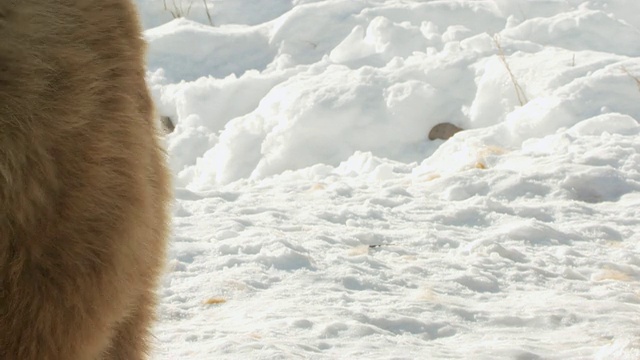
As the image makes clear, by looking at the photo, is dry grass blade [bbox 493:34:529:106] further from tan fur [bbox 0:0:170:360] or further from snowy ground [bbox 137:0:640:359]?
tan fur [bbox 0:0:170:360]

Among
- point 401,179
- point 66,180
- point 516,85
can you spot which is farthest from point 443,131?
point 66,180

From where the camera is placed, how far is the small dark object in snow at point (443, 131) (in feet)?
18.7

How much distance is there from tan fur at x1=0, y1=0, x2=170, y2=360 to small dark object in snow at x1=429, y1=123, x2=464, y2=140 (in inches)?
159

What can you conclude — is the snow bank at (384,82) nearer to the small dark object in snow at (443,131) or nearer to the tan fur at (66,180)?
the small dark object in snow at (443,131)

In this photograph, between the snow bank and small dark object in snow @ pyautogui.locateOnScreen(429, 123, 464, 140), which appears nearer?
the snow bank

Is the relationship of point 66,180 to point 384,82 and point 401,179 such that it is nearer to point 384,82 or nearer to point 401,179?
point 401,179

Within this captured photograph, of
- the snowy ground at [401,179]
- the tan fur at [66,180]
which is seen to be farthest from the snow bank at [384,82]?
the tan fur at [66,180]

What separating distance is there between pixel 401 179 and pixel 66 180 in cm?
352

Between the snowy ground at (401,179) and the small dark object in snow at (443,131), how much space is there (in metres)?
0.05

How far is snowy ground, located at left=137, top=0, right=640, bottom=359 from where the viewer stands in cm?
323

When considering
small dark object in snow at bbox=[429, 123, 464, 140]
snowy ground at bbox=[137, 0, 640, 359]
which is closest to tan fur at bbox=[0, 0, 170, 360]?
snowy ground at bbox=[137, 0, 640, 359]

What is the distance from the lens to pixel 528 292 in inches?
139

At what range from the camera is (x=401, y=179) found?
5020 millimetres

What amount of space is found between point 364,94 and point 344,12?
5.01 feet
